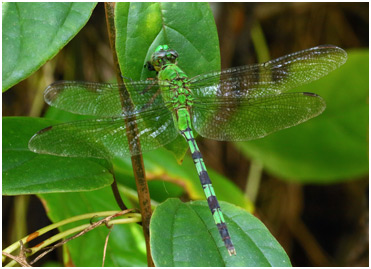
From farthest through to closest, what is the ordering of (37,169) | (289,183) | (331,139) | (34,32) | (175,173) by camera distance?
(289,183)
(331,139)
(175,173)
(37,169)
(34,32)

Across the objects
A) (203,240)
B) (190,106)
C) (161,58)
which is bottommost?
(203,240)

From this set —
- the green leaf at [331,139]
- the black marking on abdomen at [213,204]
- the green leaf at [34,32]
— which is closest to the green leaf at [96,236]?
the black marking on abdomen at [213,204]

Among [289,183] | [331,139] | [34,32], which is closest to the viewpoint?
[34,32]

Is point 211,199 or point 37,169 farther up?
point 37,169

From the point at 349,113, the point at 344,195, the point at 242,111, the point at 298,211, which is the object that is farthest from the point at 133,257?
the point at 344,195

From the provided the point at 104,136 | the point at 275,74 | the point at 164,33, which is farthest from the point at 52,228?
the point at 275,74

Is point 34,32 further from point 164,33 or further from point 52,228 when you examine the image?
point 52,228

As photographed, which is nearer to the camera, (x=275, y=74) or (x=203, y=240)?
(x=203, y=240)

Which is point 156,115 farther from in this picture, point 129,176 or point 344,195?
point 344,195
